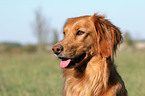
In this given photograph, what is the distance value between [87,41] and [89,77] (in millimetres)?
647

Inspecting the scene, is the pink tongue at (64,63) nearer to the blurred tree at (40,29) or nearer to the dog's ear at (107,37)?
the dog's ear at (107,37)

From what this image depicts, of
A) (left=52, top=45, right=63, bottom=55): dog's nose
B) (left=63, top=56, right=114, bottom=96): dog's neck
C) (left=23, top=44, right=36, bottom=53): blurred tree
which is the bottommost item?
(left=23, top=44, right=36, bottom=53): blurred tree

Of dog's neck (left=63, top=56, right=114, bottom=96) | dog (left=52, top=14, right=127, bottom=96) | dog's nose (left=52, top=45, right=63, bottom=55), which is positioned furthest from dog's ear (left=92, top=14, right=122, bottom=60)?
dog's nose (left=52, top=45, right=63, bottom=55)

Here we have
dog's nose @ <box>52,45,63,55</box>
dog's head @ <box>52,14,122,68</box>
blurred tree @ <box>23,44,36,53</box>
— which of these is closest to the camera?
dog's nose @ <box>52,45,63,55</box>

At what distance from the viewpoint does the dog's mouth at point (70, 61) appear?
11.8 ft

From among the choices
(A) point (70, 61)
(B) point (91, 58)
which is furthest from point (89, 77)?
(A) point (70, 61)

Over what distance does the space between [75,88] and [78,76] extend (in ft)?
0.73

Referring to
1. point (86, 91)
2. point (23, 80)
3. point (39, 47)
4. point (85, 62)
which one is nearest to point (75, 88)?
point (86, 91)

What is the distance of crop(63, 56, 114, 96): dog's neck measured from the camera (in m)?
3.63

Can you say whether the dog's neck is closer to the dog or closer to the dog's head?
the dog

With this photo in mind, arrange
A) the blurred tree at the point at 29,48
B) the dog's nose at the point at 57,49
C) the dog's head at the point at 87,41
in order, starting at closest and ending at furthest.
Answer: the dog's nose at the point at 57,49 < the dog's head at the point at 87,41 < the blurred tree at the point at 29,48

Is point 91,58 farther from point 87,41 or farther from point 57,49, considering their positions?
point 57,49

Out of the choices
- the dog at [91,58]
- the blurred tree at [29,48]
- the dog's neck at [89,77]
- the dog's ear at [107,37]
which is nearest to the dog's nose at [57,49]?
the dog at [91,58]

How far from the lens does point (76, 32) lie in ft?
12.4
